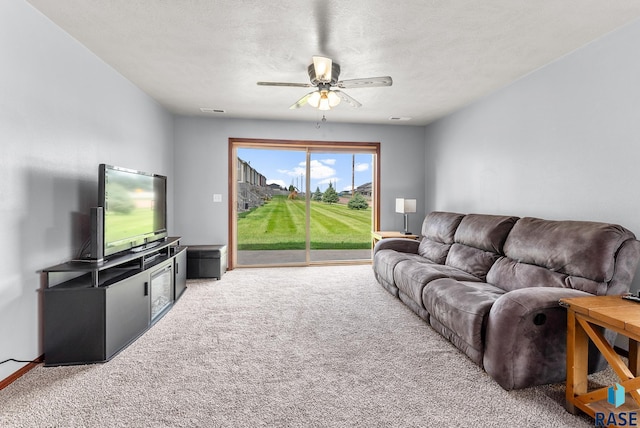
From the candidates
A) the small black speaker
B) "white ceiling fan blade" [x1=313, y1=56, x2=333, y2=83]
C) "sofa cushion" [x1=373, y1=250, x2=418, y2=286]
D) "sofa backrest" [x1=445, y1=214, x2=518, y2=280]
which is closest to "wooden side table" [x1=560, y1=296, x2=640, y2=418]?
"sofa backrest" [x1=445, y1=214, x2=518, y2=280]

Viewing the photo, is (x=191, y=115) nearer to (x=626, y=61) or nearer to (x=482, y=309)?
(x=482, y=309)

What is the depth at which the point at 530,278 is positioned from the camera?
2.39m

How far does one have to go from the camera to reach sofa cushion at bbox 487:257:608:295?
2.01 metres

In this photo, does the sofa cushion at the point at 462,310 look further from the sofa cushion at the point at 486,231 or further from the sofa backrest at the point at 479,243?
the sofa cushion at the point at 486,231

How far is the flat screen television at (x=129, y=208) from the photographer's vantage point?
2.37 metres

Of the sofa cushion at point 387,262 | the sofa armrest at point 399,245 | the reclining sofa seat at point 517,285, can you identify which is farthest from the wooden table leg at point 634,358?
the sofa armrest at point 399,245

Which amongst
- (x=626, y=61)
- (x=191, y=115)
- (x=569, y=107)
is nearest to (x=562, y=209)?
(x=569, y=107)

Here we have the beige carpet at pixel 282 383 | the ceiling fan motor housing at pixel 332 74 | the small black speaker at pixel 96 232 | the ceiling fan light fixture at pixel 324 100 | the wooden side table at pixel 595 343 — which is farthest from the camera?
the ceiling fan light fixture at pixel 324 100

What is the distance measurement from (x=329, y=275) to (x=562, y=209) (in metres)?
3.02

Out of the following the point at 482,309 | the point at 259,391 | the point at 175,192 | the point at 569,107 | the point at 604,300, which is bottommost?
the point at 259,391

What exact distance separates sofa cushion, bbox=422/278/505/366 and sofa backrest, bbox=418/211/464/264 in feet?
3.03

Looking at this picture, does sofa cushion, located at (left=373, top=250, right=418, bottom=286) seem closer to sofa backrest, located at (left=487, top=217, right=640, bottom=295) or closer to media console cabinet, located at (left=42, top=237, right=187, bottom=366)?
sofa backrest, located at (left=487, top=217, right=640, bottom=295)

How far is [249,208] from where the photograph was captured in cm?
580

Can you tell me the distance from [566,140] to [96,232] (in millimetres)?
4093
